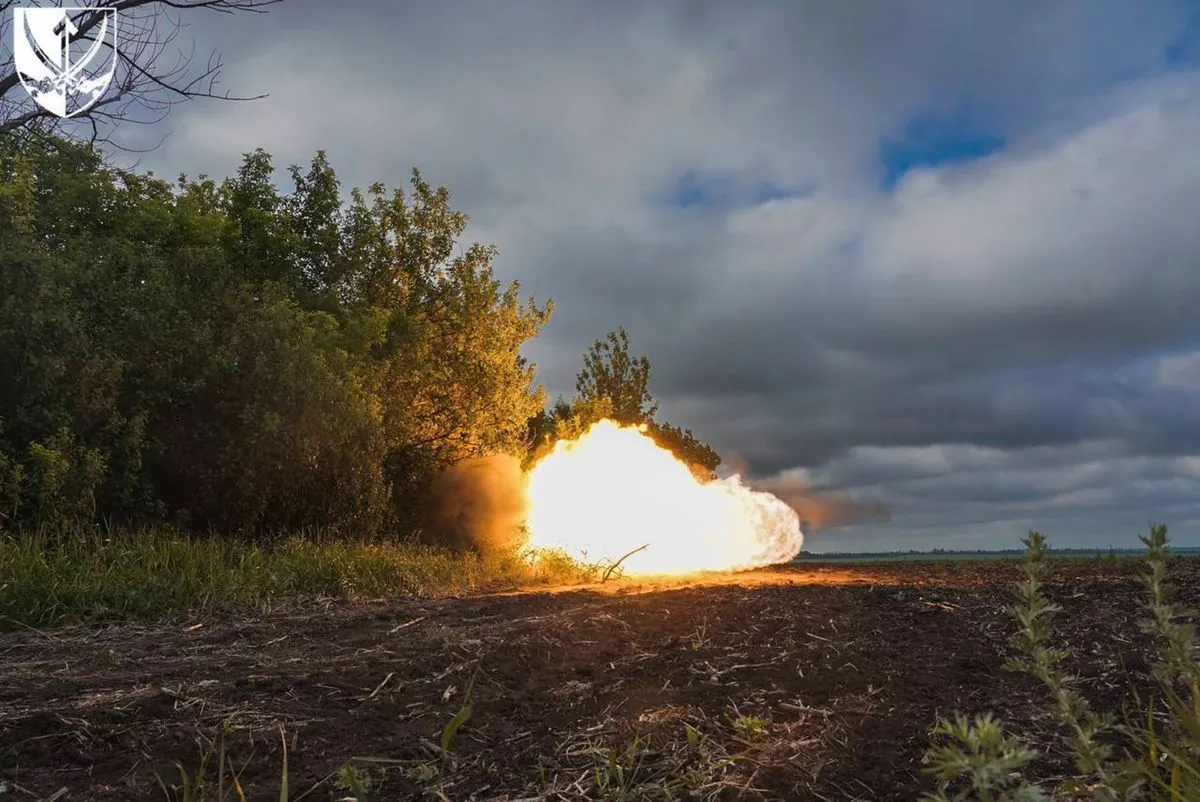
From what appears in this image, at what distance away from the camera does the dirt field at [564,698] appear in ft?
13.5

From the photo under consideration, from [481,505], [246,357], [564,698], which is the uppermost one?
[246,357]

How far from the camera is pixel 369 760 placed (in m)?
4.12

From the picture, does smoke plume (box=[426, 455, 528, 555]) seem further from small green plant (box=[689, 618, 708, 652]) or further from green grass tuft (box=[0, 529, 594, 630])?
small green plant (box=[689, 618, 708, 652])

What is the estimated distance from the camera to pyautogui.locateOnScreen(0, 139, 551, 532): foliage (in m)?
12.7

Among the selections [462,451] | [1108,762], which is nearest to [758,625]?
[1108,762]

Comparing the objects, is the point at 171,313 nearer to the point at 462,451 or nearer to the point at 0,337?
the point at 0,337

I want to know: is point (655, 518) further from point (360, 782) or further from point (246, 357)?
point (360, 782)

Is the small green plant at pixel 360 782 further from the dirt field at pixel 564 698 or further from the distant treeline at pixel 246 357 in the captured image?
the distant treeline at pixel 246 357

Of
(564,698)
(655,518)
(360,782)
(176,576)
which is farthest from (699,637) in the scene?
(655,518)

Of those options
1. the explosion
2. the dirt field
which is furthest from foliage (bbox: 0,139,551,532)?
the dirt field

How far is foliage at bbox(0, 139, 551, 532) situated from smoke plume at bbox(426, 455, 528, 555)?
74 centimetres

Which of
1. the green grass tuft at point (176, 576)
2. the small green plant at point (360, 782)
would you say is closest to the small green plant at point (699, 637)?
the small green plant at point (360, 782)

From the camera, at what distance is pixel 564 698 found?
5.08 m

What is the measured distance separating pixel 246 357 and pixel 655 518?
7674mm
